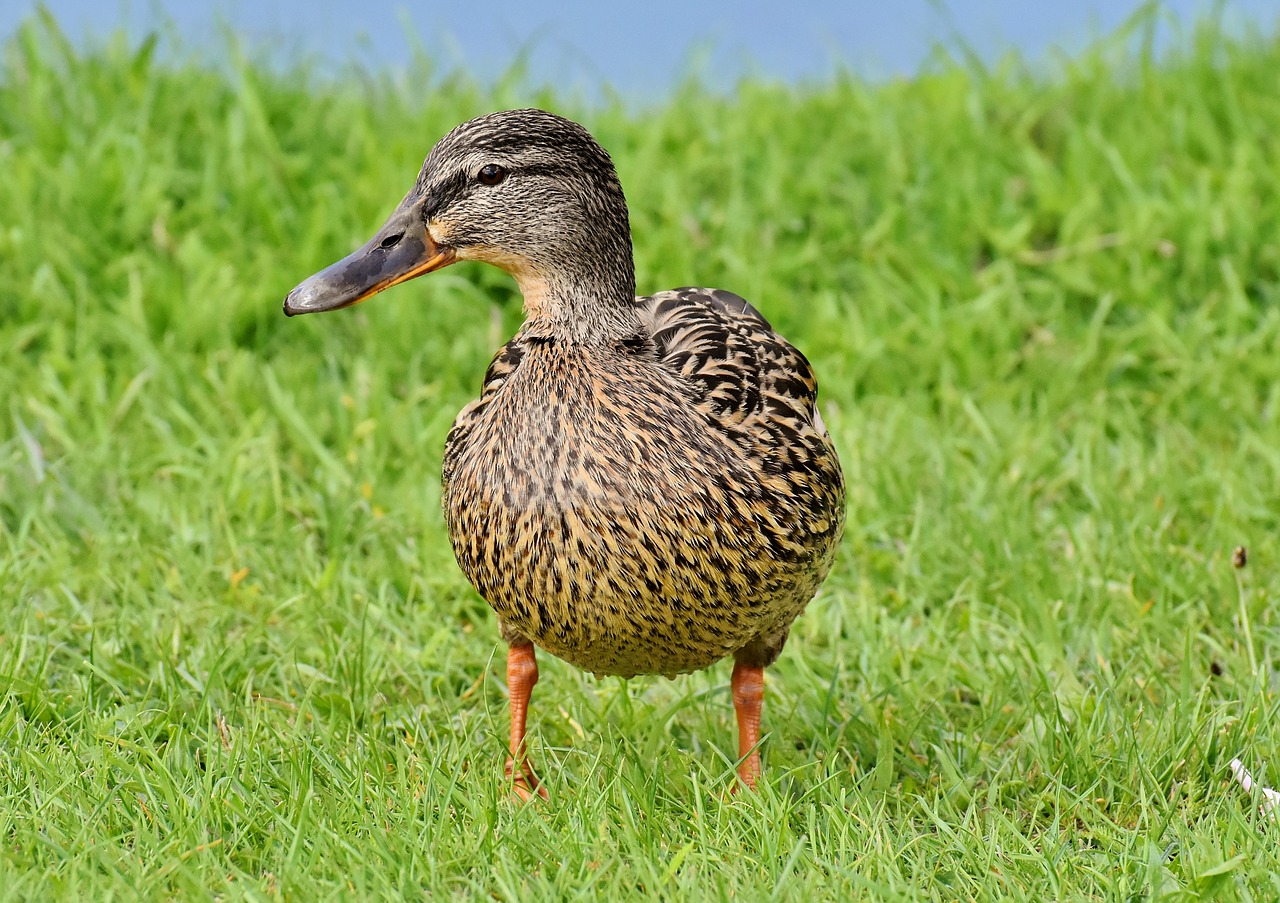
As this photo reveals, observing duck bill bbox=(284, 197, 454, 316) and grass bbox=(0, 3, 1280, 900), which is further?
duck bill bbox=(284, 197, 454, 316)

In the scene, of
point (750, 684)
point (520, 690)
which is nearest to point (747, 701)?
point (750, 684)

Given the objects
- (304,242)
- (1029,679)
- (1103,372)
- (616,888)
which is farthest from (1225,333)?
(616,888)

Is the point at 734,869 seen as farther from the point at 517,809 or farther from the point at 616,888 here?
the point at 517,809

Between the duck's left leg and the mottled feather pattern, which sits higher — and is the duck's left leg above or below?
below

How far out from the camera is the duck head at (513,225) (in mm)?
3512

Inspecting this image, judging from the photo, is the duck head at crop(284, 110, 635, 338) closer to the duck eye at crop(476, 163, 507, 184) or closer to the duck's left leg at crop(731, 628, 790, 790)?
the duck eye at crop(476, 163, 507, 184)

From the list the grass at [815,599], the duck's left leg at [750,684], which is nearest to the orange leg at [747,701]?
the duck's left leg at [750,684]

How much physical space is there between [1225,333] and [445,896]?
4347mm

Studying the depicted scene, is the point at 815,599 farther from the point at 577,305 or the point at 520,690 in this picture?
the point at 577,305

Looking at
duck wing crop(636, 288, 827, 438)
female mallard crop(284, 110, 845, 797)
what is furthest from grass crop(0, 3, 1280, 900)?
duck wing crop(636, 288, 827, 438)

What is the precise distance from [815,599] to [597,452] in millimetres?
1618

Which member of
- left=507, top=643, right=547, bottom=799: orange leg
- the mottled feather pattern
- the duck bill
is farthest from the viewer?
left=507, top=643, right=547, bottom=799: orange leg

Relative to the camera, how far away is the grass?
3.31 m

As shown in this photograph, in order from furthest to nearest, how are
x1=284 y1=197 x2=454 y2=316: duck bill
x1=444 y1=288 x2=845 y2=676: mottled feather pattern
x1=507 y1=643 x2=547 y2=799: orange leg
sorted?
x1=507 y1=643 x2=547 y2=799: orange leg → x1=284 y1=197 x2=454 y2=316: duck bill → x1=444 y1=288 x2=845 y2=676: mottled feather pattern
